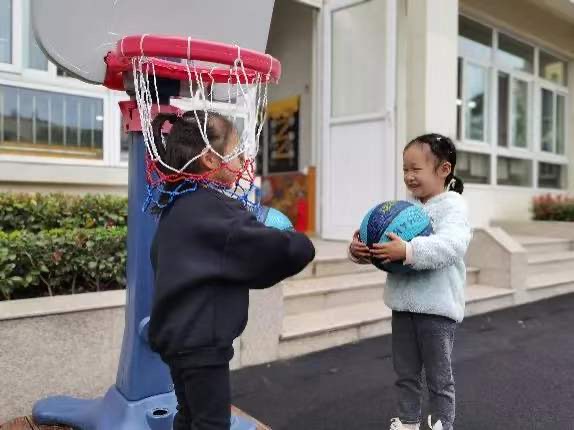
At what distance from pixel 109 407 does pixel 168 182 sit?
123cm

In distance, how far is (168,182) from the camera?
6.34 ft

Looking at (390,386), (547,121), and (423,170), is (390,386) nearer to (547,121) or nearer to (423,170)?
(423,170)

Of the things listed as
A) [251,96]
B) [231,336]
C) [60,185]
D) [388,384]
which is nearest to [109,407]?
[231,336]

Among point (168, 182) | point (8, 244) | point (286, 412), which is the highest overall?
→ point (168, 182)

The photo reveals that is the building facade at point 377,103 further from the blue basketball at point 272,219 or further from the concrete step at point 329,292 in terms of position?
the blue basketball at point 272,219

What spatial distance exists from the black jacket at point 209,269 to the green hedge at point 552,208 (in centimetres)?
885

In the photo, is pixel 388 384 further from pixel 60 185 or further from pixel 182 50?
pixel 60 185

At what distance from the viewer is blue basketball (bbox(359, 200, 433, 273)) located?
2.29 metres

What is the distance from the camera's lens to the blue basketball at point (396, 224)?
2289 millimetres

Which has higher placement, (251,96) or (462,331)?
(251,96)

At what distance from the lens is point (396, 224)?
229 centimetres

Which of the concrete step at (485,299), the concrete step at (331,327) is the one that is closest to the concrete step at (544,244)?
the concrete step at (485,299)

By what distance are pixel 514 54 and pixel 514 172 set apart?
2169 millimetres

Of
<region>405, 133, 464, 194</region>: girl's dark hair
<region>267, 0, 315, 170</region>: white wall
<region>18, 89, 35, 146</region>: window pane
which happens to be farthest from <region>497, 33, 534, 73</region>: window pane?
<region>405, 133, 464, 194</region>: girl's dark hair
